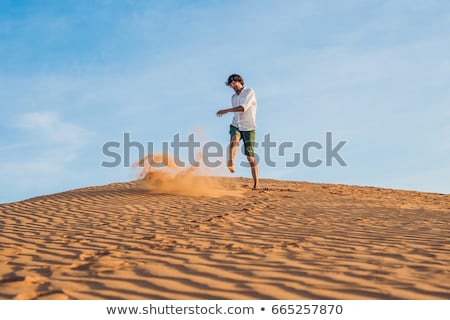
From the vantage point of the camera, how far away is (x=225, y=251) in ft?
16.5

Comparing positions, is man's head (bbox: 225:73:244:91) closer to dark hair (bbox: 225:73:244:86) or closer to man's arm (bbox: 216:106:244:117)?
dark hair (bbox: 225:73:244:86)

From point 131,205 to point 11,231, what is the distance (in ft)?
8.36

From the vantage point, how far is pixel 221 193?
10.6 metres

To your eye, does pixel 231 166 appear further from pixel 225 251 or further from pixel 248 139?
pixel 225 251

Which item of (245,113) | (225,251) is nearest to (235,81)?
(245,113)

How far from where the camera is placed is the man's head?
33.1 feet

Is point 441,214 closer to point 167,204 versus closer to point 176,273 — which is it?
point 167,204

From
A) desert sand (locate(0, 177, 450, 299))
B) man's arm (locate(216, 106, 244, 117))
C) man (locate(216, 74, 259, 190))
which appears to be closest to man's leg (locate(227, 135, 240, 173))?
man (locate(216, 74, 259, 190))

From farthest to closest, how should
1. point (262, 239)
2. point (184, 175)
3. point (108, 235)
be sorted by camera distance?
point (184, 175) → point (108, 235) → point (262, 239)

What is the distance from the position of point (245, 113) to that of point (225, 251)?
545 centimetres

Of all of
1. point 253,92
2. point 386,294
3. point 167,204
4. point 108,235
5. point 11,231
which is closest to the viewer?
point 386,294

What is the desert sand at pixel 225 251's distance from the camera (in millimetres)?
3746

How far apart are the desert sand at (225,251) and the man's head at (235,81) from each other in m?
2.34
